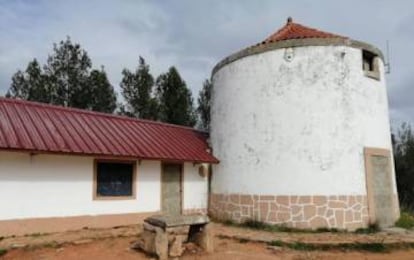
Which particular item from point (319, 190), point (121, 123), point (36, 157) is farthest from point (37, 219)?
point (319, 190)

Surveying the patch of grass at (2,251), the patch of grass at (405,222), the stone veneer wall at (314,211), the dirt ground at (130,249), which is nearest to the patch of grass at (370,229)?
the stone veneer wall at (314,211)

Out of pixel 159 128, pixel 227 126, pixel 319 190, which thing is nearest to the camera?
pixel 319 190

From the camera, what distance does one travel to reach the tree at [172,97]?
27906 millimetres

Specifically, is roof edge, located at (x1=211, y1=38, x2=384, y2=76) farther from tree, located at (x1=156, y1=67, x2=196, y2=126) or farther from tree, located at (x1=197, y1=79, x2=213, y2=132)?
tree, located at (x1=197, y1=79, x2=213, y2=132)

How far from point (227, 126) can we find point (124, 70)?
49.5 feet

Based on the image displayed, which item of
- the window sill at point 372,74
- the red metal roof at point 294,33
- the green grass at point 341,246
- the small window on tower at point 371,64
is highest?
the red metal roof at point 294,33

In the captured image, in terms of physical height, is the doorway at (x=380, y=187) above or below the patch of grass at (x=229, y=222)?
above

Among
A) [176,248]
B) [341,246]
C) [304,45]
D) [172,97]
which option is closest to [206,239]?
[176,248]

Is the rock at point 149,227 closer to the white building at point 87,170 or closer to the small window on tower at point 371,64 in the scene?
the white building at point 87,170

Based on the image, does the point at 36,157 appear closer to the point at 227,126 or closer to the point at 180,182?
the point at 180,182

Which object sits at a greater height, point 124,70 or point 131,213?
point 124,70

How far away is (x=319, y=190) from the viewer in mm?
12273

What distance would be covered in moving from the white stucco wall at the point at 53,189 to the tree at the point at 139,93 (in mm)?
14094

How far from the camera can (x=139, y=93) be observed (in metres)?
27.6
